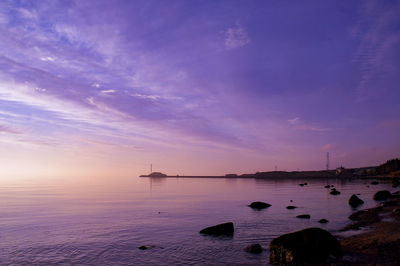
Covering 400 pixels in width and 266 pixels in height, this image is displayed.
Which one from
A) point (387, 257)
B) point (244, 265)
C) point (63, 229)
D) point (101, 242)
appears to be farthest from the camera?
point (63, 229)

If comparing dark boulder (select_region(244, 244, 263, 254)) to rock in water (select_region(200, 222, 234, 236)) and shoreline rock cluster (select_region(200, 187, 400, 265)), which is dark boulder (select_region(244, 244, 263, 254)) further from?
rock in water (select_region(200, 222, 234, 236))

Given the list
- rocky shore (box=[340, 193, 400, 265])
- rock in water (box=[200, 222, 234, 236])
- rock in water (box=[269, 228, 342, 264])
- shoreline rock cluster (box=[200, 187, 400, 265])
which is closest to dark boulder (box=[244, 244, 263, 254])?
shoreline rock cluster (box=[200, 187, 400, 265])

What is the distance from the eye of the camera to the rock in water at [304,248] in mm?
19719

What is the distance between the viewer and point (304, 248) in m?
19.9

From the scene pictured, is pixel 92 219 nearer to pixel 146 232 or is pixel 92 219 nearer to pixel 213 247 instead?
pixel 146 232

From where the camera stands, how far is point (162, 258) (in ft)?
75.2

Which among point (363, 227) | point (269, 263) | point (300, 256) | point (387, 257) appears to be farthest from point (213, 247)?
point (363, 227)

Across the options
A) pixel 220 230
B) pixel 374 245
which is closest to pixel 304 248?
pixel 374 245

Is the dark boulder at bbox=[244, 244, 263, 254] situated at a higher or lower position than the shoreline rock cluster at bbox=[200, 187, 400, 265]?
lower

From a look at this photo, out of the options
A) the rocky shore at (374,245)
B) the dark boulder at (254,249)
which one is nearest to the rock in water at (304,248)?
the rocky shore at (374,245)

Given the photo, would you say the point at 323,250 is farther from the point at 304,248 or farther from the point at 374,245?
the point at 374,245

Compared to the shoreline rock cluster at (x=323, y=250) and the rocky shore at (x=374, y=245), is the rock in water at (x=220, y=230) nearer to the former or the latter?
the shoreline rock cluster at (x=323, y=250)

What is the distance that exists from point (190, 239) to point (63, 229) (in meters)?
17.7

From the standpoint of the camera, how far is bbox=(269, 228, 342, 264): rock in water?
19719mm
